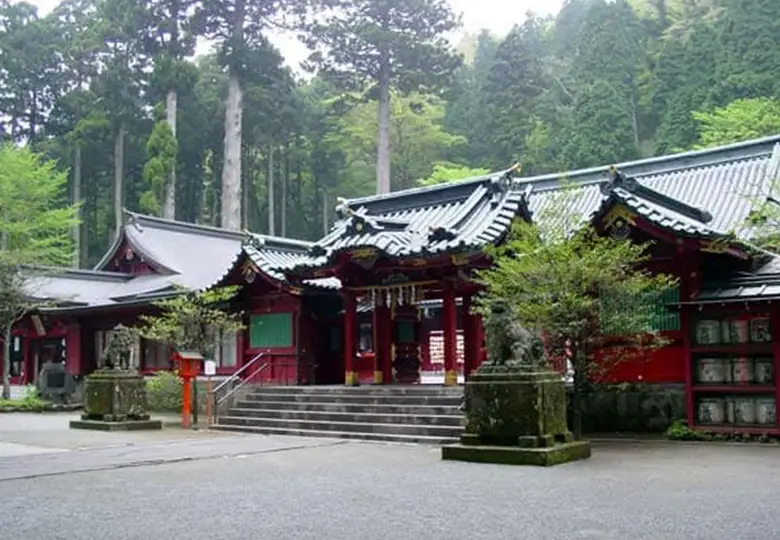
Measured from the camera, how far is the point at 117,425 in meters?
16.5

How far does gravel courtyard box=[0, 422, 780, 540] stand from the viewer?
6.45 metres

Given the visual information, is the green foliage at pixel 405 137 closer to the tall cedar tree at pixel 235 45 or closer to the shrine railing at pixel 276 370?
the tall cedar tree at pixel 235 45

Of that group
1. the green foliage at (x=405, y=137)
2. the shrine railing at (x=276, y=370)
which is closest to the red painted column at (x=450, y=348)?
the shrine railing at (x=276, y=370)

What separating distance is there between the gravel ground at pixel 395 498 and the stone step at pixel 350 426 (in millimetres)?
1980

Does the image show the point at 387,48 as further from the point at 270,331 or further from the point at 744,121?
the point at 270,331

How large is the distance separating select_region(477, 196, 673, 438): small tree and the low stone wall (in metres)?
1.29

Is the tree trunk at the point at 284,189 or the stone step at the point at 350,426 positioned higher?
the tree trunk at the point at 284,189

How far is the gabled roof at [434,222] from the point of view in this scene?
16.4 metres

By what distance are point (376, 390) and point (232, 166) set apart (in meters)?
27.3

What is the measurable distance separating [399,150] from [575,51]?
16.4 metres

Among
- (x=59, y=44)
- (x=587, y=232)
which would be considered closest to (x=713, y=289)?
(x=587, y=232)

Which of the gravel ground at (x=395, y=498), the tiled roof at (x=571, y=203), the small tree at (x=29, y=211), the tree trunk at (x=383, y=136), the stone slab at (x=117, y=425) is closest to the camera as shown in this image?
the gravel ground at (x=395, y=498)

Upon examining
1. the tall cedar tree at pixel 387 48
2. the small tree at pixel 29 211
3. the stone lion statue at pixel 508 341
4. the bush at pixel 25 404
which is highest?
the tall cedar tree at pixel 387 48

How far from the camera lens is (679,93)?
40281 mm
